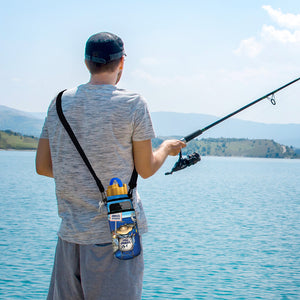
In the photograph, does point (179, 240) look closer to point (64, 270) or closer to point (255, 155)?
point (64, 270)

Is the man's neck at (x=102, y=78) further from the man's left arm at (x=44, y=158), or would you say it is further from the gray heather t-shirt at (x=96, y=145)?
the man's left arm at (x=44, y=158)

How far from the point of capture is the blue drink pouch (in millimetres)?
1880

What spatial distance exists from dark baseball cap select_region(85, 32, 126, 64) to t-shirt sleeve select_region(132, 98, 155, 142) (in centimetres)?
24

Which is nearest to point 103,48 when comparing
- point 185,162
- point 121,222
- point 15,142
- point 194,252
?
point 121,222

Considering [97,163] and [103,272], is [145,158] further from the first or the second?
[103,272]

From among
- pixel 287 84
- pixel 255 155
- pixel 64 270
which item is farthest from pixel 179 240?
pixel 255 155

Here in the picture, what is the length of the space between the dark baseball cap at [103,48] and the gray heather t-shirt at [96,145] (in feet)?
0.39

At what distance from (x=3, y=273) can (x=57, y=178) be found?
700 centimetres

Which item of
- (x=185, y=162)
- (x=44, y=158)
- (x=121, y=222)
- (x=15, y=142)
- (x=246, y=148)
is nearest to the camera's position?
(x=121, y=222)

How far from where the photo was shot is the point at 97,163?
1.96 metres

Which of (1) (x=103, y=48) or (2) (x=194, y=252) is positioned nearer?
(1) (x=103, y=48)

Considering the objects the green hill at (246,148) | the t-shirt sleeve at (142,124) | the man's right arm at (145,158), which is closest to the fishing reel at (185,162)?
the man's right arm at (145,158)

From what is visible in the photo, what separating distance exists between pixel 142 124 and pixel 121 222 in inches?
16.0

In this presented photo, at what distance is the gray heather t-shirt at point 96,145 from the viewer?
1943mm
